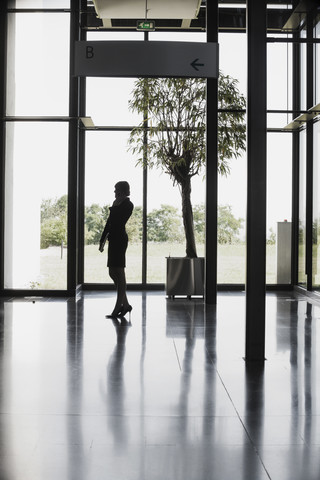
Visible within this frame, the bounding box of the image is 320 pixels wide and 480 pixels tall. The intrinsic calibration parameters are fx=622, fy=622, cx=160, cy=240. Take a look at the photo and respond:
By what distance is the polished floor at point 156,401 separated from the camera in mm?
3010

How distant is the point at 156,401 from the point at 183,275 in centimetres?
546

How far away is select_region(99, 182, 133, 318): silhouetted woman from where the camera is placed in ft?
24.6

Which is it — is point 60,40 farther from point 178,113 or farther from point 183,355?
point 183,355

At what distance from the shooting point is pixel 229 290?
1095 centimetres

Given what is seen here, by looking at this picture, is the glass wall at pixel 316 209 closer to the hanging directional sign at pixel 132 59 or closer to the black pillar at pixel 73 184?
the black pillar at pixel 73 184

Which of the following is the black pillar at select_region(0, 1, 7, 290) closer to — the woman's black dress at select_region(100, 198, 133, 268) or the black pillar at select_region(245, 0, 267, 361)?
the woman's black dress at select_region(100, 198, 133, 268)

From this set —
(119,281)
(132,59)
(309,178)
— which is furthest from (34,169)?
(132,59)

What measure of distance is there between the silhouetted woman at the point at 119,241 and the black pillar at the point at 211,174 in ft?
6.16

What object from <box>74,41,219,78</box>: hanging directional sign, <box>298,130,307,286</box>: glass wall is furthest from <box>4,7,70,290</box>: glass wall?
<box>74,41,219,78</box>: hanging directional sign

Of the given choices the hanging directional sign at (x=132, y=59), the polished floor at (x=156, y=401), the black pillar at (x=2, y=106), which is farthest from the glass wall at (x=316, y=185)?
the black pillar at (x=2, y=106)

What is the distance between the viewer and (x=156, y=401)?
4090 millimetres

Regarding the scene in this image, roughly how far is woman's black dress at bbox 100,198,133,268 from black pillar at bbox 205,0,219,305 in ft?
6.66

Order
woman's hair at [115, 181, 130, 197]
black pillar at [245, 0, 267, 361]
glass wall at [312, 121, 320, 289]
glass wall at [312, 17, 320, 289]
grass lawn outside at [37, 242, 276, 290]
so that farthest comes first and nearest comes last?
grass lawn outside at [37, 242, 276, 290] < glass wall at [312, 121, 320, 289] < glass wall at [312, 17, 320, 289] < woman's hair at [115, 181, 130, 197] < black pillar at [245, 0, 267, 361]

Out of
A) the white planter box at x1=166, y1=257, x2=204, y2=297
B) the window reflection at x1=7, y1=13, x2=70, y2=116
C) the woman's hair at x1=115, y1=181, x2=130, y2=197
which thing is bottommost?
the white planter box at x1=166, y1=257, x2=204, y2=297
